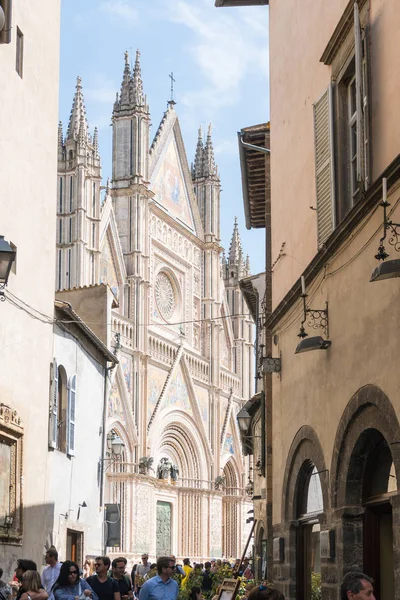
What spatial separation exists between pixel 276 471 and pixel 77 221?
3065 centimetres

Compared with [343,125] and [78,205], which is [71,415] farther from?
[78,205]

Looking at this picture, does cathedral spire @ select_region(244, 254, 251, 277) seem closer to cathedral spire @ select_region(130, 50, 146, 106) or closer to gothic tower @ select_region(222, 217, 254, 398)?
gothic tower @ select_region(222, 217, 254, 398)

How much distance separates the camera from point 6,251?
9148 mm

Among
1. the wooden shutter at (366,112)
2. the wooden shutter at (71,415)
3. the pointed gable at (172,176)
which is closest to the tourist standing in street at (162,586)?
the wooden shutter at (366,112)

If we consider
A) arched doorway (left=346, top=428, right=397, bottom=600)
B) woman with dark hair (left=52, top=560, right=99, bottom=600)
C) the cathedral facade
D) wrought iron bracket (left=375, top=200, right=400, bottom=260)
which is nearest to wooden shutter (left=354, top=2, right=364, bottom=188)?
wrought iron bracket (left=375, top=200, right=400, bottom=260)

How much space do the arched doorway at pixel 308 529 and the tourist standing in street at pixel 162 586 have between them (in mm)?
1992

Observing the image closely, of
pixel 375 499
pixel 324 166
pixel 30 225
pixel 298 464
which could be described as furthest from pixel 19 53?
pixel 375 499

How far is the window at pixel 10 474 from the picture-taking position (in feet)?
41.2

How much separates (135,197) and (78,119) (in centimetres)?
436

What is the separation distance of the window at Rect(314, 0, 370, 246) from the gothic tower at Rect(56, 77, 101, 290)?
105 ft

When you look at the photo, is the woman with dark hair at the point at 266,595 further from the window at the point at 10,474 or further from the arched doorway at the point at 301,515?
the window at the point at 10,474

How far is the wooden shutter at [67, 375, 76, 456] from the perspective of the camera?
57.1 ft

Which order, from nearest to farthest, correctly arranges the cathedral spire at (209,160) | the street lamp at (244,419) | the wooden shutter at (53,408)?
the wooden shutter at (53,408), the street lamp at (244,419), the cathedral spire at (209,160)

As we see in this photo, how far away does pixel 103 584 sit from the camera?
8953mm
